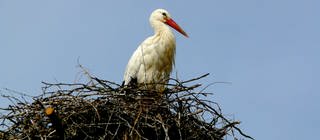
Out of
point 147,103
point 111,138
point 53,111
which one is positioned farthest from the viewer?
point 147,103

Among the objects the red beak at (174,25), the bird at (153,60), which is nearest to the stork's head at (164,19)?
the red beak at (174,25)

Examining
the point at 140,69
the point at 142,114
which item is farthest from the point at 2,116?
the point at 140,69

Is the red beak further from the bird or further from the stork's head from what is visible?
the bird

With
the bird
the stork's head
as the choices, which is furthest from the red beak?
the bird

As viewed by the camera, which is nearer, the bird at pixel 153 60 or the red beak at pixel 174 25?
the bird at pixel 153 60

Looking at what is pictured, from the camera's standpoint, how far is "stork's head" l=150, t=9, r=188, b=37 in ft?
25.4

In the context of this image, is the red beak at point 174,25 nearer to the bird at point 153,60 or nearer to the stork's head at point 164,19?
the stork's head at point 164,19

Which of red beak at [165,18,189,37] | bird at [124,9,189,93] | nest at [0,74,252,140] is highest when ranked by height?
red beak at [165,18,189,37]

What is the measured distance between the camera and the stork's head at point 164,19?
7738 mm

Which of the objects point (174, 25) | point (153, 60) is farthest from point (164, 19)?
point (153, 60)

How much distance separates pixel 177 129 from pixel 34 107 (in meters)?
1.01

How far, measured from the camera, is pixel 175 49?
7457 mm

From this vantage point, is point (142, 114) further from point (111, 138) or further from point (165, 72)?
point (165, 72)

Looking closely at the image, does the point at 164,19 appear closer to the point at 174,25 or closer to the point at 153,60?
the point at 174,25
